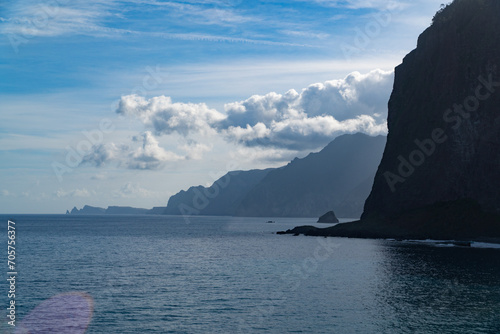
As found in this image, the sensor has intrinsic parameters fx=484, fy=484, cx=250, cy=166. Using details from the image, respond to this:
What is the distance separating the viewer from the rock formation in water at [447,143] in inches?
5295

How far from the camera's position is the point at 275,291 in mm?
59062

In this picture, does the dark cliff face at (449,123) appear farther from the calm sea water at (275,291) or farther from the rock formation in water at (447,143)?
the calm sea water at (275,291)

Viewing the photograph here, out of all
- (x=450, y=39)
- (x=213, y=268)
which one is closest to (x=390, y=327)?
(x=213, y=268)

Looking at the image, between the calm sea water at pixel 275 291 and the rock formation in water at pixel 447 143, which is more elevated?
the rock formation in water at pixel 447 143

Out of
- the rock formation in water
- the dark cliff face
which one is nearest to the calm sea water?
the rock formation in water

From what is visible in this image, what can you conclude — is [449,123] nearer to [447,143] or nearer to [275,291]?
[447,143]

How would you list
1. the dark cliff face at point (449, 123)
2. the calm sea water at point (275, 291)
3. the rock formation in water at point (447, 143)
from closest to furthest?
the calm sea water at point (275, 291) → the rock formation in water at point (447, 143) → the dark cliff face at point (449, 123)

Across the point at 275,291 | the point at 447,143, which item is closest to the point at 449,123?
the point at 447,143

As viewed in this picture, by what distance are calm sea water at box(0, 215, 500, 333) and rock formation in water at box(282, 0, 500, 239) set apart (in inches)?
1506

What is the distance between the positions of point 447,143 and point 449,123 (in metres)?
6.52

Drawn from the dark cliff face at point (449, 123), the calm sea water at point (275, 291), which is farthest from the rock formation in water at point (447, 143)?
the calm sea water at point (275, 291)

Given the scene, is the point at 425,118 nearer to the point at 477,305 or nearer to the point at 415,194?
Answer: the point at 415,194

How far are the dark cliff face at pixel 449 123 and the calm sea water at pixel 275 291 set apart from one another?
1730 inches

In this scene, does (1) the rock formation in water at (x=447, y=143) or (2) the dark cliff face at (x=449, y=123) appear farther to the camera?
(2) the dark cliff face at (x=449, y=123)
